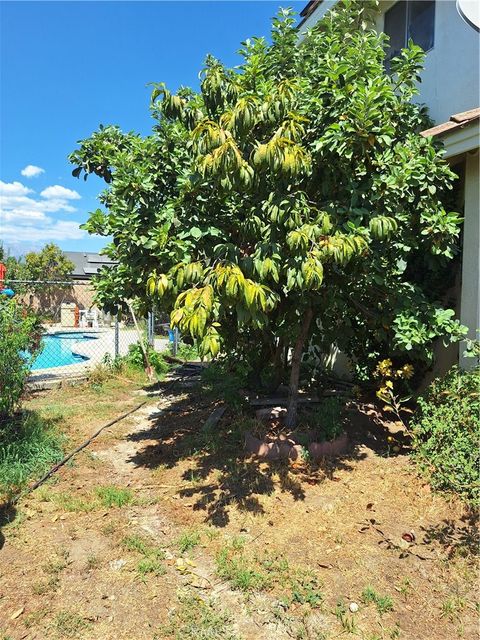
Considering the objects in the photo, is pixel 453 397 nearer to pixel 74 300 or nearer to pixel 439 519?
pixel 439 519

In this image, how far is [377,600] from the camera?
261 centimetres

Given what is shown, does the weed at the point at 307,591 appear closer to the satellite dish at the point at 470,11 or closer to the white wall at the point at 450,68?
the white wall at the point at 450,68

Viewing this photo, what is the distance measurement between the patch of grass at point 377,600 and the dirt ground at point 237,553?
0.02 meters

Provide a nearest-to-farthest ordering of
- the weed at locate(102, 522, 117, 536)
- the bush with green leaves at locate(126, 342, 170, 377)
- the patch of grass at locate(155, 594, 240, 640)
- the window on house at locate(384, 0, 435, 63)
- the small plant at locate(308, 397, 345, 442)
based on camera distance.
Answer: the patch of grass at locate(155, 594, 240, 640), the weed at locate(102, 522, 117, 536), the small plant at locate(308, 397, 345, 442), the window on house at locate(384, 0, 435, 63), the bush with green leaves at locate(126, 342, 170, 377)

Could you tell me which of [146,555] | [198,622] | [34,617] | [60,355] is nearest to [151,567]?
[146,555]

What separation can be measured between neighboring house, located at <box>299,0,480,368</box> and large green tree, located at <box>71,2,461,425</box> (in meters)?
0.39

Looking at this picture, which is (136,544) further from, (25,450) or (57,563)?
(25,450)

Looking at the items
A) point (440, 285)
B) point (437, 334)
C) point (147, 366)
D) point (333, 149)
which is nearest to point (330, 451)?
point (437, 334)

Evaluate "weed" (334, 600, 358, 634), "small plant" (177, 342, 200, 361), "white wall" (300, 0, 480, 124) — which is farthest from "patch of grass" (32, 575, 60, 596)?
"small plant" (177, 342, 200, 361)

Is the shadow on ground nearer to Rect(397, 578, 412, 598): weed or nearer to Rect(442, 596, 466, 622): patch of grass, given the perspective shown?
Rect(397, 578, 412, 598): weed

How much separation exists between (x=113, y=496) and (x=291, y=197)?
2.97m

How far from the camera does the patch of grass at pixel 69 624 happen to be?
2.39 m

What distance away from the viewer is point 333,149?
3.51 m

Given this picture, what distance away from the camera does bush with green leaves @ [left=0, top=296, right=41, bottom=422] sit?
14.7ft
